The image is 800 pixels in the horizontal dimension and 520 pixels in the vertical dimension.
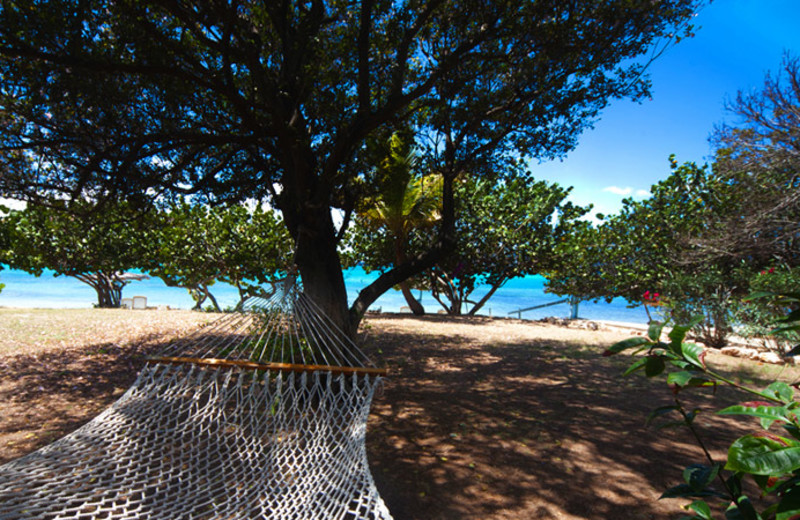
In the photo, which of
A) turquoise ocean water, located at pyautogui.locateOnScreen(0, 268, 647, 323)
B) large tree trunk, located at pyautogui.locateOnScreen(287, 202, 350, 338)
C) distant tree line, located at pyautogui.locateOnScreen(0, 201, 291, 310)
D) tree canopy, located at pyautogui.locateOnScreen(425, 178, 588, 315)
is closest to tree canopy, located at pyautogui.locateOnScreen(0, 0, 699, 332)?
large tree trunk, located at pyautogui.locateOnScreen(287, 202, 350, 338)

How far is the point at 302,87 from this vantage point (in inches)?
134

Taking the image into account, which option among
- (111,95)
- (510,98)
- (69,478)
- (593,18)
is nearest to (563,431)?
(69,478)

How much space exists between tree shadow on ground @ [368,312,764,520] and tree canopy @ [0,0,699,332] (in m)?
1.12

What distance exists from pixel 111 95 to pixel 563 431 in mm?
4300

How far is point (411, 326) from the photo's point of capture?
274 inches

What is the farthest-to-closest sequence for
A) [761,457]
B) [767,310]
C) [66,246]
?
[66,246] < [767,310] < [761,457]

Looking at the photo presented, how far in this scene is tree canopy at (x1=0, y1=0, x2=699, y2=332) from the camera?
3.12m

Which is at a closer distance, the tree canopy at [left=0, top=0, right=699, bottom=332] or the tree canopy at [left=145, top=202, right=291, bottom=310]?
the tree canopy at [left=0, top=0, right=699, bottom=332]

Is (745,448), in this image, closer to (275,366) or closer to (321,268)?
(275,366)

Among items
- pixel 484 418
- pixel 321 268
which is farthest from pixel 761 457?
pixel 321 268

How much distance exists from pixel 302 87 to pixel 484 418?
2.87m

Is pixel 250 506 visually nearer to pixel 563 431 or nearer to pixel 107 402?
pixel 563 431

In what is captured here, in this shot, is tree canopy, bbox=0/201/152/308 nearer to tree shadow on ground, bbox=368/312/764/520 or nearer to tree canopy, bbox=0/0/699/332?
tree canopy, bbox=0/0/699/332

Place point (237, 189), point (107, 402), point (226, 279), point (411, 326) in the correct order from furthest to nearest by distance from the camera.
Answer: point (226, 279), point (411, 326), point (237, 189), point (107, 402)
